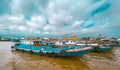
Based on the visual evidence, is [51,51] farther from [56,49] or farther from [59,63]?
[59,63]

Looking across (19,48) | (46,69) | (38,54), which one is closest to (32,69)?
(46,69)

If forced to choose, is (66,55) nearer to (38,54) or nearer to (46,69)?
(46,69)

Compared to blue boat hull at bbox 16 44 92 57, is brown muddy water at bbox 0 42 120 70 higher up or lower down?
lower down

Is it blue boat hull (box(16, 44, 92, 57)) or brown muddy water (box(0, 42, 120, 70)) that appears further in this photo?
blue boat hull (box(16, 44, 92, 57))

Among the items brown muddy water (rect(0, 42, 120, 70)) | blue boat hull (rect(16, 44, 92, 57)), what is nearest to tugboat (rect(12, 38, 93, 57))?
blue boat hull (rect(16, 44, 92, 57))

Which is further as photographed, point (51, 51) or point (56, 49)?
point (51, 51)

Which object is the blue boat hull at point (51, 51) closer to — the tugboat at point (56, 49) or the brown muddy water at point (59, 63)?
the tugboat at point (56, 49)

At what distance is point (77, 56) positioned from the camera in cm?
1547

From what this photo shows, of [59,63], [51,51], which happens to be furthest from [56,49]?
[59,63]

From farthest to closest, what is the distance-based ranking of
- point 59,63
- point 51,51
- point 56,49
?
point 51,51 < point 56,49 < point 59,63

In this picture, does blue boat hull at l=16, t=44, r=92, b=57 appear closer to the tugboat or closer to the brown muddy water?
the tugboat

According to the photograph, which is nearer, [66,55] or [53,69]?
[53,69]

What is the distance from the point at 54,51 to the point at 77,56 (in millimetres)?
3953

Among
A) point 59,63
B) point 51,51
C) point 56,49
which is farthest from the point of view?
point 51,51
